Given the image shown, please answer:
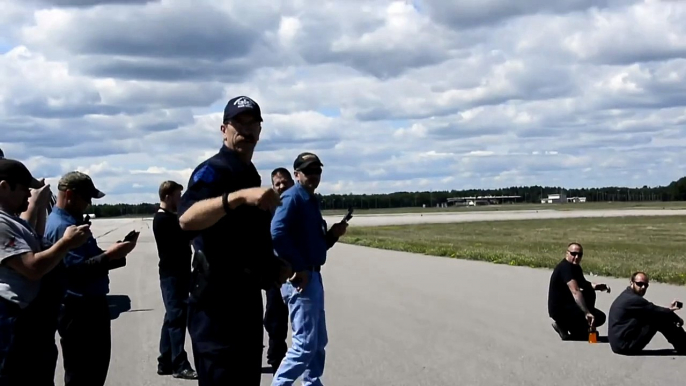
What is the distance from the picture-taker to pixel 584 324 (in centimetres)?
998

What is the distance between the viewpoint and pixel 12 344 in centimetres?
451

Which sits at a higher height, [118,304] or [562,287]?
[562,287]

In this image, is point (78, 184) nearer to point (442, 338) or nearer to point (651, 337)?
point (442, 338)

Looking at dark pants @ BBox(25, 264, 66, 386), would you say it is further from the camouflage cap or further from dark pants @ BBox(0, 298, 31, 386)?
the camouflage cap

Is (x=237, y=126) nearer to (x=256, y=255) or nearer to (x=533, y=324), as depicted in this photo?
(x=256, y=255)

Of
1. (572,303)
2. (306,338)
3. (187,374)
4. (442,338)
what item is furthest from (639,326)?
(187,374)

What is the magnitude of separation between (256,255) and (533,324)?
7.75m

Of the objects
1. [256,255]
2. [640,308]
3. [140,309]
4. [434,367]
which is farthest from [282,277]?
[140,309]

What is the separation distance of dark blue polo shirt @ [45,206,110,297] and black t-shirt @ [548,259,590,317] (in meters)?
6.11

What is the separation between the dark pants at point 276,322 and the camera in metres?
7.79

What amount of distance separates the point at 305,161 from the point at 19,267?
2579 millimetres

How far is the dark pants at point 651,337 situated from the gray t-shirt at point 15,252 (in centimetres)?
638

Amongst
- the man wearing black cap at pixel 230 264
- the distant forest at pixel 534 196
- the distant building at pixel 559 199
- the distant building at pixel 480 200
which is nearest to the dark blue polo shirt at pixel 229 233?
the man wearing black cap at pixel 230 264

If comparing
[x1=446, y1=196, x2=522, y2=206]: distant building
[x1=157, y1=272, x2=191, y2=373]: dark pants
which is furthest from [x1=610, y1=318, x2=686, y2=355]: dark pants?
[x1=446, y1=196, x2=522, y2=206]: distant building
